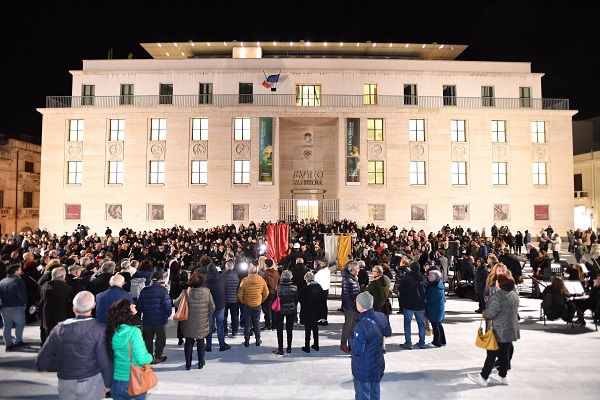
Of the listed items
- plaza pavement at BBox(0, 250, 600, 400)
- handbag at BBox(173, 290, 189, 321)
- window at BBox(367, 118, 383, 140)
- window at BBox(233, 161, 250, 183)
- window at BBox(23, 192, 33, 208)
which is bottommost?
plaza pavement at BBox(0, 250, 600, 400)

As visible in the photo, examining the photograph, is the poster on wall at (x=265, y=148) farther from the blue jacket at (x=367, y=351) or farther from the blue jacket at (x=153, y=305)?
the blue jacket at (x=367, y=351)

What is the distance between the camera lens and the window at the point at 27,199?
4247cm

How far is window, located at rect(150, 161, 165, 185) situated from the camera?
31078 mm

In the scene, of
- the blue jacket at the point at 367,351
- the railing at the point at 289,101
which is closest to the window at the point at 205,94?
the railing at the point at 289,101

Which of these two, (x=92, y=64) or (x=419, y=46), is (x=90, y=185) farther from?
(x=419, y=46)

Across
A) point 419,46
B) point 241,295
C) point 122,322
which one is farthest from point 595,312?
point 419,46

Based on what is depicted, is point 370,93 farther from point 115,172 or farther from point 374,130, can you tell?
point 115,172

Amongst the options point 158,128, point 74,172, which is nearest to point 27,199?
point 74,172

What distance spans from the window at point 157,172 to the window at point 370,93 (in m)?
16.6

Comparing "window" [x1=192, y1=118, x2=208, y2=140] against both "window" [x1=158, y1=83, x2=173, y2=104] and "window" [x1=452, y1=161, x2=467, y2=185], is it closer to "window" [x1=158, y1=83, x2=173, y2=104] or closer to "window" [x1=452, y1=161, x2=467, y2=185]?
"window" [x1=158, y1=83, x2=173, y2=104]

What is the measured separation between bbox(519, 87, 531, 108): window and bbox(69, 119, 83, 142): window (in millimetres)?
35072

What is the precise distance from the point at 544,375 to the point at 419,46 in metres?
32.3

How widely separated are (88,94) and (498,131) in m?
32.8

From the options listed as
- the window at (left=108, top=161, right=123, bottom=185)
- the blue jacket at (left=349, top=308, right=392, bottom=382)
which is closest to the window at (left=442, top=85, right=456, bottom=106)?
the window at (left=108, top=161, right=123, bottom=185)
